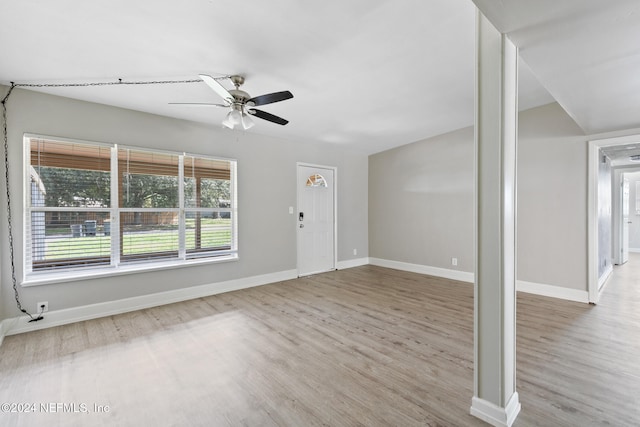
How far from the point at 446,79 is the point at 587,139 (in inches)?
92.9

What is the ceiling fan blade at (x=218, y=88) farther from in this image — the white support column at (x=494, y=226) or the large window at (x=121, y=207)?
the white support column at (x=494, y=226)

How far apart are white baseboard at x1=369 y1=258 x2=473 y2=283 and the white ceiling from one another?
274cm

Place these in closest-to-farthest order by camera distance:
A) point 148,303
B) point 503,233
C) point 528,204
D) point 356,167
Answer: point 503,233 → point 148,303 → point 528,204 → point 356,167

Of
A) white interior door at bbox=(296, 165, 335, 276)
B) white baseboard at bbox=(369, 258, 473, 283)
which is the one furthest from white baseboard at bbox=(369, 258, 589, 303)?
white interior door at bbox=(296, 165, 335, 276)

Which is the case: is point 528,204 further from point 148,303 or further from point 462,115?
point 148,303

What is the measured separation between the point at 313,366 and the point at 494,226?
5.69 feet

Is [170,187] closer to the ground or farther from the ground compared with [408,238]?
farther from the ground

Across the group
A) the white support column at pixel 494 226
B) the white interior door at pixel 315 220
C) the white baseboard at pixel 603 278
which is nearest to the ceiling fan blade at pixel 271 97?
the white support column at pixel 494 226

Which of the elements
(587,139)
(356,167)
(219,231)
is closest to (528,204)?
(587,139)

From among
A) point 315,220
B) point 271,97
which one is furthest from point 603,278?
point 271,97

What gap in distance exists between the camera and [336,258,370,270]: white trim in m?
6.00

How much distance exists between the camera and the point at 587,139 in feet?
12.6

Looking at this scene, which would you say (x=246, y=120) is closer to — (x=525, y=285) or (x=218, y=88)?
(x=218, y=88)

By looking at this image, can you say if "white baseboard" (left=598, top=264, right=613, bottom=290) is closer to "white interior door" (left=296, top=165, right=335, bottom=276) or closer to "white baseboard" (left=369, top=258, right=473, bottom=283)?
"white baseboard" (left=369, top=258, right=473, bottom=283)
